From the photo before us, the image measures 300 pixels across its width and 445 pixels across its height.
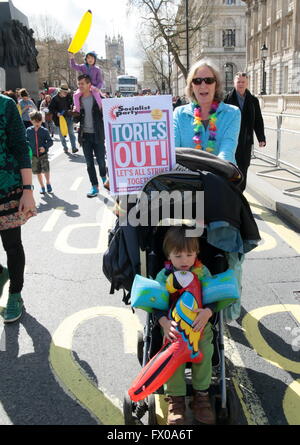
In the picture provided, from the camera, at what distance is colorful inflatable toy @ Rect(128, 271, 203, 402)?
2138mm

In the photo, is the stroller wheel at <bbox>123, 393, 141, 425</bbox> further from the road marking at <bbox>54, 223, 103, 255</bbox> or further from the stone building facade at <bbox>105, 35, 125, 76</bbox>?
the stone building facade at <bbox>105, 35, 125, 76</bbox>

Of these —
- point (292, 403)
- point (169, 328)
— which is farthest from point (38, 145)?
point (292, 403)

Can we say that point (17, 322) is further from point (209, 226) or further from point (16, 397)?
point (209, 226)

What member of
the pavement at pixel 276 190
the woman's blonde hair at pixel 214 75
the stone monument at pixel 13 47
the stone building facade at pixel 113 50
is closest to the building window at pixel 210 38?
the stone monument at pixel 13 47

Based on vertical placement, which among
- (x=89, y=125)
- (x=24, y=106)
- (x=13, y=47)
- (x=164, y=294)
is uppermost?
(x=13, y=47)

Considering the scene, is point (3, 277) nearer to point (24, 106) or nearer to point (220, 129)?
point (220, 129)

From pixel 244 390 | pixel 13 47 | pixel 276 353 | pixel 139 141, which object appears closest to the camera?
pixel 139 141

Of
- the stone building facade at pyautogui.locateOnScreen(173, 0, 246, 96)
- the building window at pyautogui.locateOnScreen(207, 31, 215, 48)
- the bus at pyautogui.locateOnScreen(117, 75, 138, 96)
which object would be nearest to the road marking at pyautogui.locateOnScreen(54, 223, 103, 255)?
Result: the bus at pyautogui.locateOnScreen(117, 75, 138, 96)

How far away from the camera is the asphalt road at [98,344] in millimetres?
2574

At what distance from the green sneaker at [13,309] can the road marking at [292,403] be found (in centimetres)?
226

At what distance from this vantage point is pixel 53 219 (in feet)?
22.1

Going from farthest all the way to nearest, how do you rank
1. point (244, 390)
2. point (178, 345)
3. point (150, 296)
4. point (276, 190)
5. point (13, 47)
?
point (13, 47) < point (276, 190) < point (244, 390) < point (150, 296) < point (178, 345)

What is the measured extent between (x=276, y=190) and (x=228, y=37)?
262ft

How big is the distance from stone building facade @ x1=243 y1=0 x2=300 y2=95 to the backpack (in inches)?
1844
